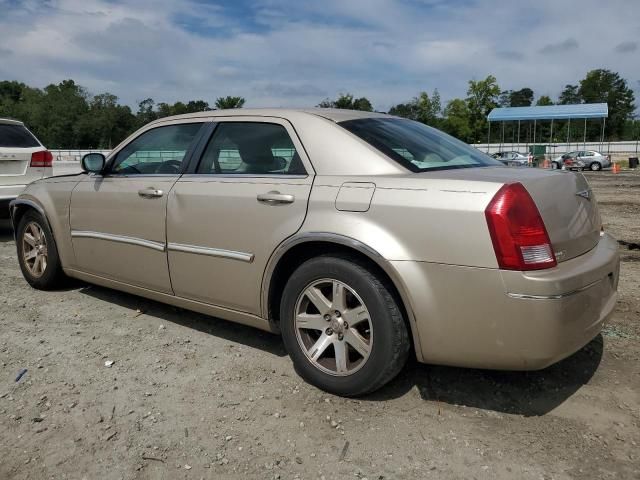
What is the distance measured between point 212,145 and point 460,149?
65.9 inches

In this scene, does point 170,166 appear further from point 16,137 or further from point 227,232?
point 16,137

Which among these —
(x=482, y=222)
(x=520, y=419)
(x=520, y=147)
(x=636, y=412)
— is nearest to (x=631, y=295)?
(x=636, y=412)

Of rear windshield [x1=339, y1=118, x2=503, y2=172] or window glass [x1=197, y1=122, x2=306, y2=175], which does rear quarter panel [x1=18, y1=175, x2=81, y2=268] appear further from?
rear windshield [x1=339, y1=118, x2=503, y2=172]

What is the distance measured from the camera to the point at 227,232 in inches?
133

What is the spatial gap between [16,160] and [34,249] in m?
3.42

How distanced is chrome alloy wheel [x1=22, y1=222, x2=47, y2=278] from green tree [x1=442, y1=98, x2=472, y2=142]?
2676 inches

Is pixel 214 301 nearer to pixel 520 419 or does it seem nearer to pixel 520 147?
pixel 520 419

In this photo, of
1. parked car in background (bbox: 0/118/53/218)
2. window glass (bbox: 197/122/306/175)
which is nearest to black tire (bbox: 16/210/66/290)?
window glass (bbox: 197/122/306/175)

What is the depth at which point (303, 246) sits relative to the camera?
122 inches

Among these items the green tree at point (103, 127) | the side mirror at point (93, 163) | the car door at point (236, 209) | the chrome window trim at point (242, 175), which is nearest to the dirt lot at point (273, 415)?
the car door at point (236, 209)

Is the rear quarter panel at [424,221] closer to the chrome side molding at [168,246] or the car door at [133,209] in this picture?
the chrome side molding at [168,246]

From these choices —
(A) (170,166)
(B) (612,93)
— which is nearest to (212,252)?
(A) (170,166)

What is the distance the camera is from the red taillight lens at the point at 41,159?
26.2ft

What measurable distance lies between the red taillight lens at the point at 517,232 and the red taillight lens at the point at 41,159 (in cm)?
741
